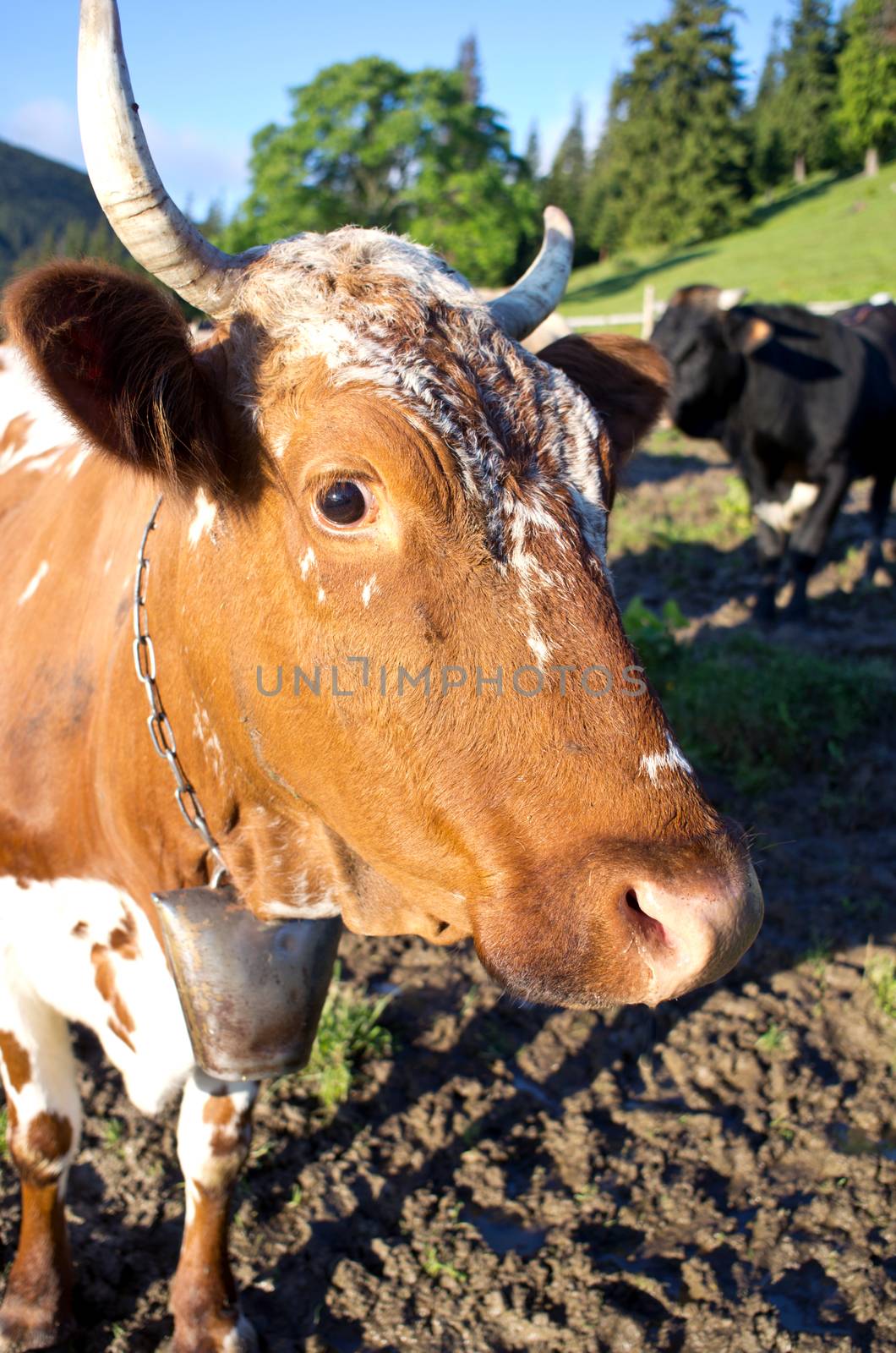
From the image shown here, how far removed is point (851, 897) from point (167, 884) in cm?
307

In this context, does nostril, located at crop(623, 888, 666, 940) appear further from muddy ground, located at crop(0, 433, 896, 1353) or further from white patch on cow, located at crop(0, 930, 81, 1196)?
white patch on cow, located at crop(0, 930, 81, 1196)

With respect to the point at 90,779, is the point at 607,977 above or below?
above

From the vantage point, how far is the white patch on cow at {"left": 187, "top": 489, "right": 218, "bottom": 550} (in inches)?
72.8

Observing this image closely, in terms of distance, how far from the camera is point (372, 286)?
179cm

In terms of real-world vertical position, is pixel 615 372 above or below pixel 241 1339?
above

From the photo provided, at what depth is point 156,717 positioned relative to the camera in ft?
6.62

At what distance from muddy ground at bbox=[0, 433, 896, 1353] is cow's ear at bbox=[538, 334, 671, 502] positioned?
80.1 inches

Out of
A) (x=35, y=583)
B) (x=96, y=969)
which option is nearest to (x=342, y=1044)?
(x=96, y=969)

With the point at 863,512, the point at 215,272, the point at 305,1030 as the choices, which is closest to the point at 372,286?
the point at 215,272

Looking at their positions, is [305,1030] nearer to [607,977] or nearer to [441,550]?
[607,977]

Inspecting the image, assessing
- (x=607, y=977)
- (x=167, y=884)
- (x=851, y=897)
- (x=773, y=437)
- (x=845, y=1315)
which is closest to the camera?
(x=607, y=977)

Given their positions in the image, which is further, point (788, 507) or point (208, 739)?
point (788, 507)

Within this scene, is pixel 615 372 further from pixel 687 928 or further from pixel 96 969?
pixel 96 969

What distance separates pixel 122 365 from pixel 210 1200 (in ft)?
6.51
